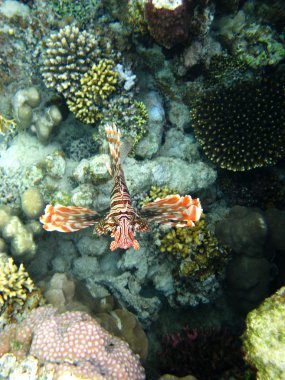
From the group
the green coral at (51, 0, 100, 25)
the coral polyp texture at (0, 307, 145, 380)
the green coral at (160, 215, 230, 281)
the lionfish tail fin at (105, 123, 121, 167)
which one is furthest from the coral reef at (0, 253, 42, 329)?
the green coral at (51, 0, 100, 25)

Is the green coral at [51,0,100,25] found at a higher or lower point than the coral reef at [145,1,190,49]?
higher

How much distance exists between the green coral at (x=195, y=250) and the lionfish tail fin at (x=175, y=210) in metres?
1.58

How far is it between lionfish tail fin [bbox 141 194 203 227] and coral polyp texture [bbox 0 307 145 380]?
69.8 inches

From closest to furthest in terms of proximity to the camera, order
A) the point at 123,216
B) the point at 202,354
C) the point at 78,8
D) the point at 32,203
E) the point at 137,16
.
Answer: the point at 123,216
the point at 202,354
the point at 137,16
the point at 32,203
the point at 78,8

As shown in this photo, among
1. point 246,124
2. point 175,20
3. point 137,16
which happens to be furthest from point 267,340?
point 137,16

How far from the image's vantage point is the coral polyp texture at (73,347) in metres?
3.86

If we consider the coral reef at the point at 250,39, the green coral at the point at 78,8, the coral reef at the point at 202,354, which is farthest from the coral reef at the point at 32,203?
the coral reef at the point at 250,39

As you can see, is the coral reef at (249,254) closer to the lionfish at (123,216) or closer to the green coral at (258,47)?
the lionfish at (123,216)

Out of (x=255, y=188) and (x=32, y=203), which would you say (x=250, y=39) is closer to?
(x=255, y=188)

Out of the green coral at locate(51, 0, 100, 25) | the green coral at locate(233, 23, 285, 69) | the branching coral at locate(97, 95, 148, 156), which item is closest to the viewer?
the green coral at locate(233, 23, 285, 69)

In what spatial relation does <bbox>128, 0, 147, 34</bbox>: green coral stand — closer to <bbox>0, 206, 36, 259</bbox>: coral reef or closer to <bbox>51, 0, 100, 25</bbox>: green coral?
<bbox>51, 0, 100, 25</bbox>: green coral

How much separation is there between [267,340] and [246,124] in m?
4.00

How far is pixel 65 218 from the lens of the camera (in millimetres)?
4172

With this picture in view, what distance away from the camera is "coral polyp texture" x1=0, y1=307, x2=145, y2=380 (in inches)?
152
